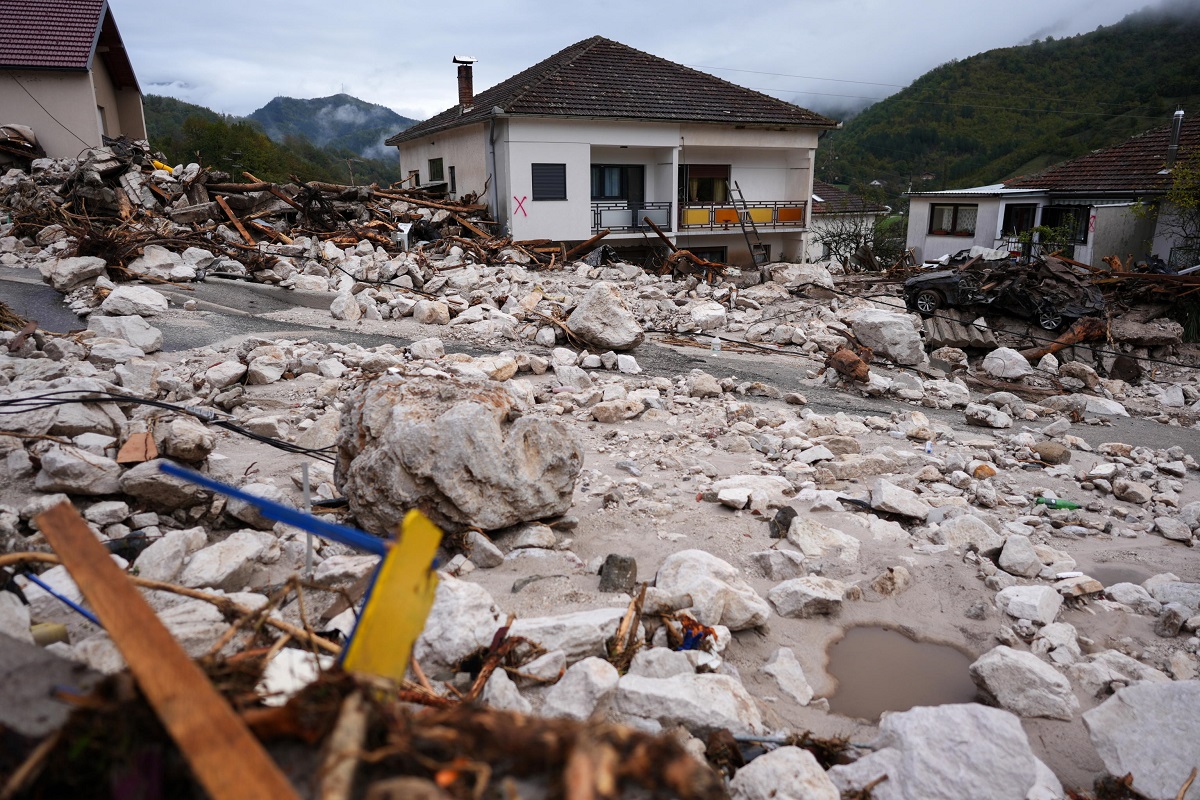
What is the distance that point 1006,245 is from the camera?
24.0 metres

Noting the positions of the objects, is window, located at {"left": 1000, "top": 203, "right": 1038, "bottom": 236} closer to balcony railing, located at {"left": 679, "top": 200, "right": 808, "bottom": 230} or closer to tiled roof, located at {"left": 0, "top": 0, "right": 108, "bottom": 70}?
balcony railing, located at {"left": 679, "top": 200, "right": 808, "bottom": 230}

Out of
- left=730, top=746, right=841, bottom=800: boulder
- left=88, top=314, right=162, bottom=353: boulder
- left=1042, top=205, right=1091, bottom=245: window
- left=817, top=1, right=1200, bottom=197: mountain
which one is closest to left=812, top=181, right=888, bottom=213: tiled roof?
left=817, top=1, right=1200, bottom=197: mountain

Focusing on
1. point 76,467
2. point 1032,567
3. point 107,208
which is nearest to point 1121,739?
point 1032,567

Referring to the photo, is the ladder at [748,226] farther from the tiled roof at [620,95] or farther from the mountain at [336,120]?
the mountain at [336,120]

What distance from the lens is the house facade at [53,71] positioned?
712 inches

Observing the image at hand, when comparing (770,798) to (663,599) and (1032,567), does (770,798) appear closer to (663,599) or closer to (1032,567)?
(663,599)

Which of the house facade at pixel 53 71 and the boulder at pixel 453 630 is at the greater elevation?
the house facade at pixel 53 71

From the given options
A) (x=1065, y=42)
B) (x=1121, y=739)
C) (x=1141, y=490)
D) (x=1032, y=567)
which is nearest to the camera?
(x=1121, y=739)

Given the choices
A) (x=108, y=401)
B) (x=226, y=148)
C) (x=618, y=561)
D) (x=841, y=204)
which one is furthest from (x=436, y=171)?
(x=618, y=561)

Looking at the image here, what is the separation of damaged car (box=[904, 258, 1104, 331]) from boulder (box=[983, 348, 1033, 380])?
6.20 ft

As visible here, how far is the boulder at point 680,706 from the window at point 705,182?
812 inches

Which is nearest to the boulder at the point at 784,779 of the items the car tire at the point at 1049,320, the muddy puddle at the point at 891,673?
the muddy puddle at the point at 891,673

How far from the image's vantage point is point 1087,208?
22734mm

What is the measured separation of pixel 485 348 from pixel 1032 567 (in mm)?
7167
